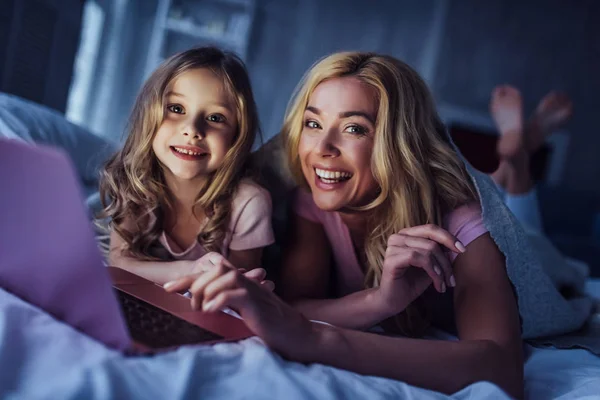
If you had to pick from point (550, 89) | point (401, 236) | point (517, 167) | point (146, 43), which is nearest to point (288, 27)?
point (146, 43)

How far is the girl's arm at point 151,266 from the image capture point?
3.06ft

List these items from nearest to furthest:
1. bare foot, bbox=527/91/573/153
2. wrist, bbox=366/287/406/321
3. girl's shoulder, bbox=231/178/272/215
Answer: wrist, bbox=366/287/406/321 < girl's shoulder, bbox=231/178/272/215 < bare foot, bbox=527/91/573/153

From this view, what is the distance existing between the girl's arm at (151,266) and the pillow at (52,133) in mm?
273

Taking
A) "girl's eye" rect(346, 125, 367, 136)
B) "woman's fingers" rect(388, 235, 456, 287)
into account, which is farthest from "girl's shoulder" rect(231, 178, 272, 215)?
"woman's fingers" rect(388, 235, 456, 287)

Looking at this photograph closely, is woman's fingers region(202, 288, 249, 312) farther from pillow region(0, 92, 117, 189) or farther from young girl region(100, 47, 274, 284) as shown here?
pillow region(0, 92, 117, 189)

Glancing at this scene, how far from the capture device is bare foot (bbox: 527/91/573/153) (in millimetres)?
1938

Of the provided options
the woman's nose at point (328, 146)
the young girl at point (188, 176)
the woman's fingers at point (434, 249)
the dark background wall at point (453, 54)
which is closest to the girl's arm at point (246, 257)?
the young girl at point (188, 176)

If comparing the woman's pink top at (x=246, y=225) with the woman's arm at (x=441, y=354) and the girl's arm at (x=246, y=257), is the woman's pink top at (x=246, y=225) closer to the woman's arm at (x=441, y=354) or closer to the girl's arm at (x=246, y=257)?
the girl's arm at (x=246, y=257)

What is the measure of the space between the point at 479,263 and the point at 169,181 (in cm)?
52

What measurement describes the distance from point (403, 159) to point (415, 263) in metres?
0.22

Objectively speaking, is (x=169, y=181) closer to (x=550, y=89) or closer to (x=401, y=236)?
(x=401, y=236)

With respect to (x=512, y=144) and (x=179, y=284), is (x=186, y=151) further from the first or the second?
(x=512, y=144)

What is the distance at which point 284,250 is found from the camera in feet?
3.43

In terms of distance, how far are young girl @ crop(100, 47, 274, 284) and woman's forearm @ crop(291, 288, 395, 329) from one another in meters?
0.14
